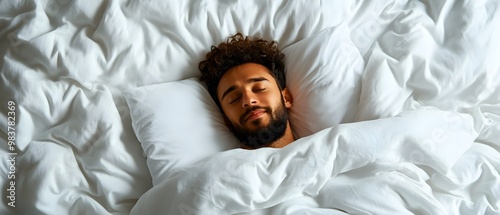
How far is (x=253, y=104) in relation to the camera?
1329 mm

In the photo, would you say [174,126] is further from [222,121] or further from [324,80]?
[324,80]

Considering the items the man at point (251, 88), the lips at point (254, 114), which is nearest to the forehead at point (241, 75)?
the man at point (251, 88)

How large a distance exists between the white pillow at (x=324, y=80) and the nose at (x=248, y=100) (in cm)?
14

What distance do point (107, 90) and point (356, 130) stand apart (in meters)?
0.64

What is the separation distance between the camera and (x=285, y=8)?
4.80 ft

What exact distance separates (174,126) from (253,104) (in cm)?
21

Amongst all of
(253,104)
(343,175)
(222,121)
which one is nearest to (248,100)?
(253,104)

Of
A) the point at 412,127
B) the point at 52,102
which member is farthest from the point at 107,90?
the point at 412,127

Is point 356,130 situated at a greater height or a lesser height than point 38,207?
greater

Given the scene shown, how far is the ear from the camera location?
1.43 meters

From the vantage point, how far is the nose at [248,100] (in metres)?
1.33

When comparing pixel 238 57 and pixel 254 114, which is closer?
pixel 254 114

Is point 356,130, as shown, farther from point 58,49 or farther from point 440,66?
point 58,49

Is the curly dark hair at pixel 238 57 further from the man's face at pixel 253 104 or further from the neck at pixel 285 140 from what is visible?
the neck at pixel 285 140
